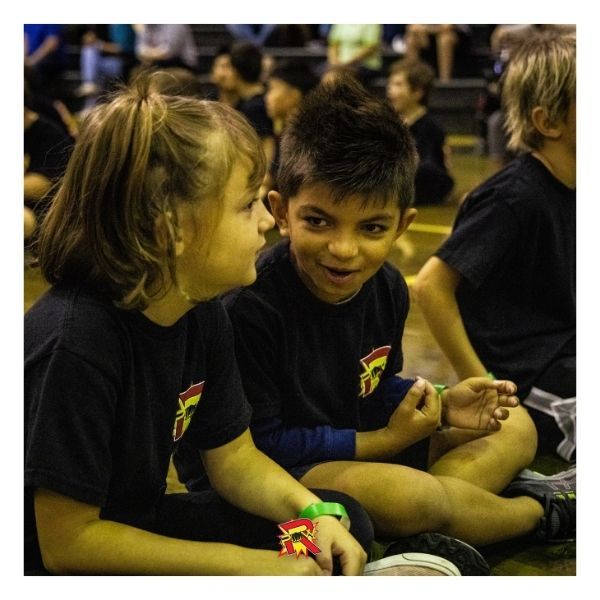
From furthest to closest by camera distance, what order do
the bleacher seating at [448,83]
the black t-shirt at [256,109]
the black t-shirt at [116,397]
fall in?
1. the bleacher seating at [448,83]
2. the black t-shirt at [256,109]
3. the black t-shirt at [116,397]

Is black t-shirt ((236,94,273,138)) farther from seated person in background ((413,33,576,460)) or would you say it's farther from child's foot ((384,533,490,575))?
child's foot ((384,533,490,575))

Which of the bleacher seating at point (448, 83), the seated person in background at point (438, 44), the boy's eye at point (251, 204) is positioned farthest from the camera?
the bleacher seating at point (448, 83)

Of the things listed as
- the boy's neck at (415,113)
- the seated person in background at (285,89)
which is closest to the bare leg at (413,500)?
the seated person in background at (285,89)

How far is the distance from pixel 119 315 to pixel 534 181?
3.14ft

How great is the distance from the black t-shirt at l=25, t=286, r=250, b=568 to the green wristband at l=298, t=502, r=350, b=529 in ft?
0.45

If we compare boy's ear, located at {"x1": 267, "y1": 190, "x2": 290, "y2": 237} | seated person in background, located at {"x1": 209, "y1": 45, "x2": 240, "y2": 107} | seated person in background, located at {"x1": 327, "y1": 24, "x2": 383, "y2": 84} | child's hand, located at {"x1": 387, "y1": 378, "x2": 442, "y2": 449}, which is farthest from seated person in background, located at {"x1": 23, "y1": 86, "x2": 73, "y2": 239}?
seated person in background, located at {"x1": 327, "y1": 24, "x2": 383, "y2": 84}

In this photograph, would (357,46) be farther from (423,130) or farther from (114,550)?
(114,550)

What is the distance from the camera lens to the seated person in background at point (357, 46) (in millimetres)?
6004

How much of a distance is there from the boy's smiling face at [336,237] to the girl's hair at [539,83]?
1.84 feet

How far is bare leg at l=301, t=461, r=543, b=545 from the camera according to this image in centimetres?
140

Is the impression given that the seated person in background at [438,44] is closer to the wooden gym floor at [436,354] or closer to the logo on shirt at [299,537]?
the wooden gym floor at [436,354]

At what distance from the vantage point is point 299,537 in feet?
4.07

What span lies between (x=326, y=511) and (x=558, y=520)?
1.43 ft

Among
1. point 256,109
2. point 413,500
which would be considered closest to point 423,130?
point 256,109
